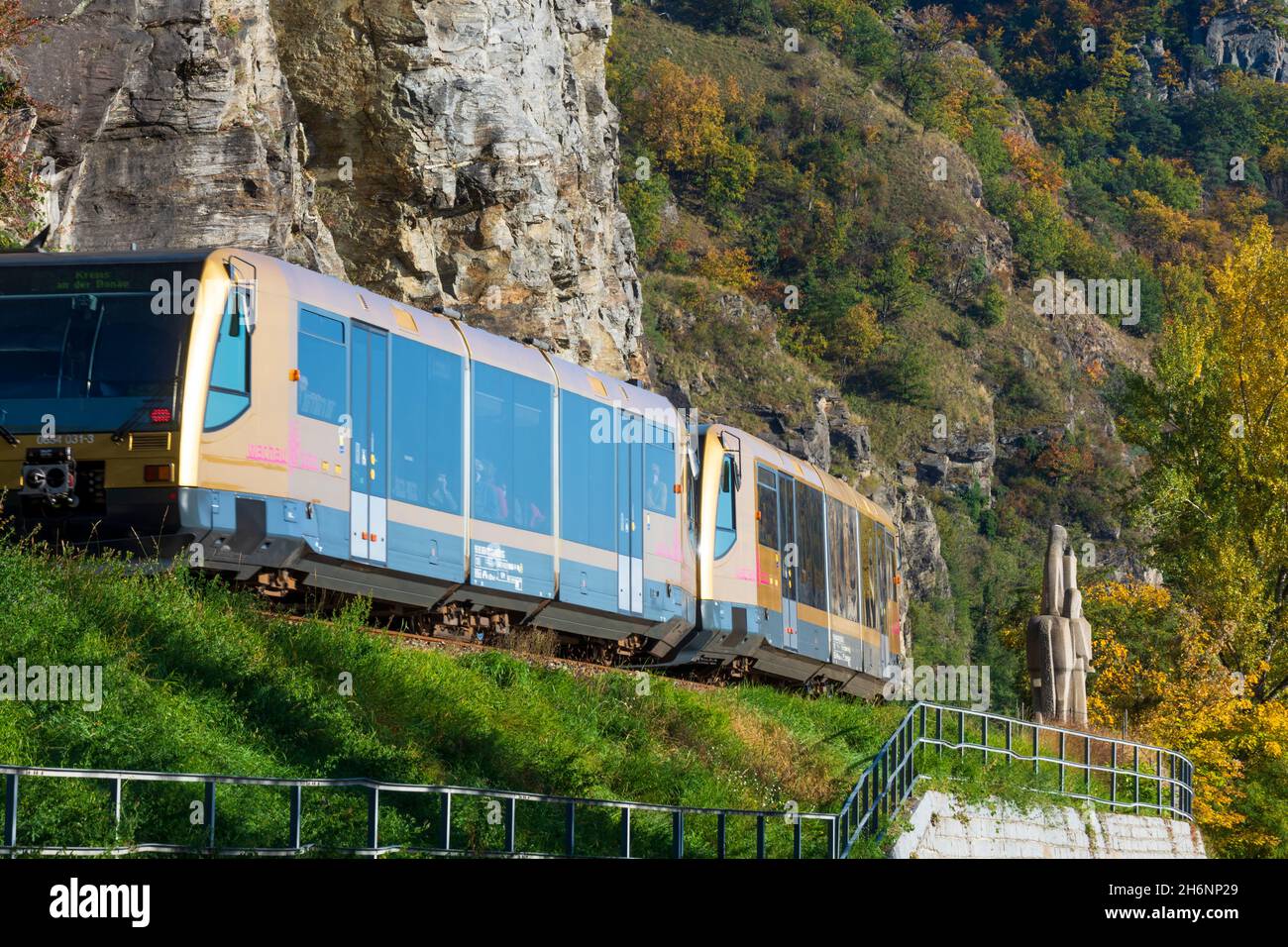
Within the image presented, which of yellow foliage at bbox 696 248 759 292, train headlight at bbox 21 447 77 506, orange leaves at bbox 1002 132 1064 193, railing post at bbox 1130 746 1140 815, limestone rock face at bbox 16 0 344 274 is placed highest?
orange leaves at bbox 1002 132 1064 193

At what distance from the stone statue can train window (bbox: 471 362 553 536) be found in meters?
9.28

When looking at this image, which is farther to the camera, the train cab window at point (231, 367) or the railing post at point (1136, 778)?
the railing post at point (1136, 778)

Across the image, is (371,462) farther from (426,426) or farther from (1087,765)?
(1087,765)

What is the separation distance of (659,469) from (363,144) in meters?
20.2

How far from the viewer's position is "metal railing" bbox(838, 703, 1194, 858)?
1712 centimetres

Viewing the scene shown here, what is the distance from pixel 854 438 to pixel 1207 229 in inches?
2790

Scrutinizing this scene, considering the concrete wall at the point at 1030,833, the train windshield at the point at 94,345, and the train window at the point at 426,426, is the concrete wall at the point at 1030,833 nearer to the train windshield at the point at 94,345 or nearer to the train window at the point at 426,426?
the train window at the point at 426,426

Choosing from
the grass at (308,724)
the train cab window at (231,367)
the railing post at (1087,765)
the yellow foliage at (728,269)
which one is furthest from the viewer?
the yellow foliage at (728,269)

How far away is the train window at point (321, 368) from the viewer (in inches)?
695

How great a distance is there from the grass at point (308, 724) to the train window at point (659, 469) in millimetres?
4463

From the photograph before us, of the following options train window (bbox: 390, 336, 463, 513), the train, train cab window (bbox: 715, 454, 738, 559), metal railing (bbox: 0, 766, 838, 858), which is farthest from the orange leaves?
metal railing (bbox: 0, 766, 838, 858)

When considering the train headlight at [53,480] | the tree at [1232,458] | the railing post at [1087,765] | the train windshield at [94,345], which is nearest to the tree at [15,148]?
the train windshield at [94,345]

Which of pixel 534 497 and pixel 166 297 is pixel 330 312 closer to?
pixel 166 297

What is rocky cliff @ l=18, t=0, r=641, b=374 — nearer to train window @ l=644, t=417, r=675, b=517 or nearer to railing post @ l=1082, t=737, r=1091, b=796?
train window @ l=644, t=417, r=675, b=517
